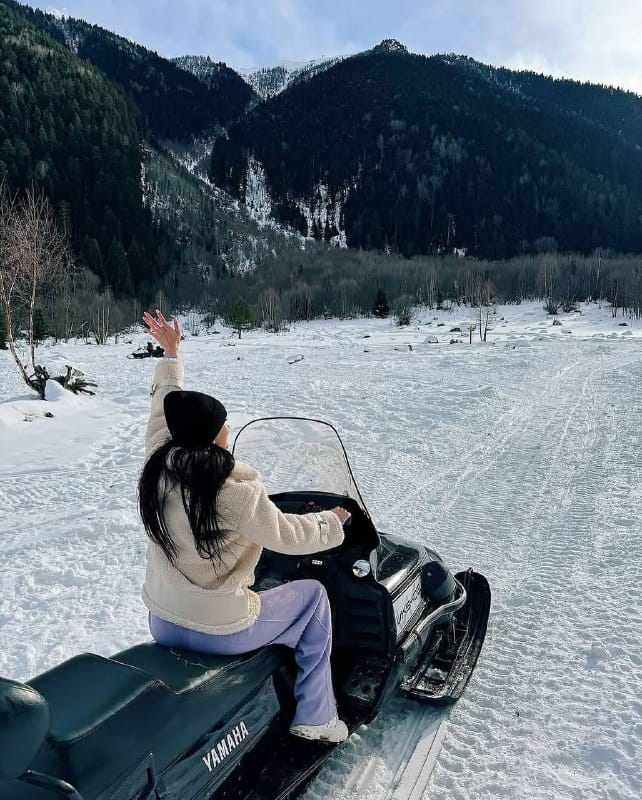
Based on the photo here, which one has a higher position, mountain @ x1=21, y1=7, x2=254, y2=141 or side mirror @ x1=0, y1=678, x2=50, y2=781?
mountain @ x1=21, y1=7, x2=254, y2=141

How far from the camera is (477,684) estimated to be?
10.0 ft

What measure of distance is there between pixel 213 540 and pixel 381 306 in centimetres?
6099

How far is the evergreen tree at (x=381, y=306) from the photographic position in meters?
61.5

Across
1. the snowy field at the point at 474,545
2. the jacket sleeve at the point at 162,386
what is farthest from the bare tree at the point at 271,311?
the jacket sleeve at the point at 162,386

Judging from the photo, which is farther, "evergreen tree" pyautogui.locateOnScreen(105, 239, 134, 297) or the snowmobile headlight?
"evergreen tree" pyautogui.locateOnScreen(105, 239, 134, 297)

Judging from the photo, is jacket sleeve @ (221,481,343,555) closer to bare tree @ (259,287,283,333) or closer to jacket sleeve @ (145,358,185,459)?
jacket sleeve @ (145,358,185,459)

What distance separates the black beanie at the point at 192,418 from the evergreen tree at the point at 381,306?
60.3 meters

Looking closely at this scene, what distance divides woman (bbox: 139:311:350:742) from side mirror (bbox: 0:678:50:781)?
0.68 meters

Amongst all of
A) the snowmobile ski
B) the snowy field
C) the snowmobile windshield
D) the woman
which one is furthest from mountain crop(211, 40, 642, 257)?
the woman

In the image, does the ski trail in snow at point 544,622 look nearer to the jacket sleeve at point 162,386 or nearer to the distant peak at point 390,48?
→ the jacket sleeve at point 162,386

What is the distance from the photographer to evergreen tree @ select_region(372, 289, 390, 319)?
61.5 meters

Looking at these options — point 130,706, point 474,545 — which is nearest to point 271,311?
point 474,545

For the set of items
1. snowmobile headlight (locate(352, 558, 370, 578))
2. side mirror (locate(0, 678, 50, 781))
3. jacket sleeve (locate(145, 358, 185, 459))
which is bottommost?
snowmobile headlight (locate(352, 558, 370, 578))

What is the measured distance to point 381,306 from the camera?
61531 millimetres
